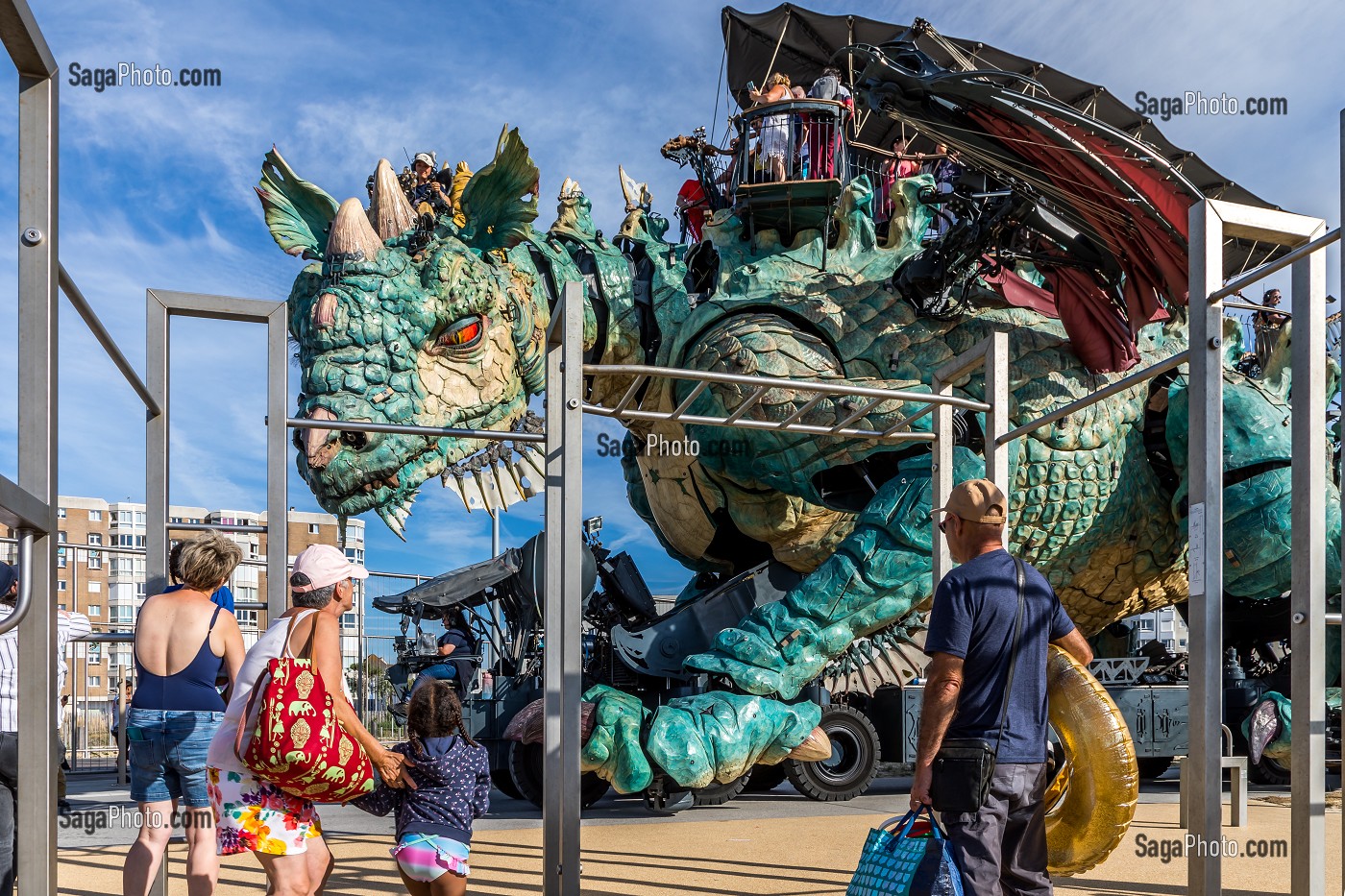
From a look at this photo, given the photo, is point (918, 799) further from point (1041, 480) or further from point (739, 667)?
point (1041, 480)

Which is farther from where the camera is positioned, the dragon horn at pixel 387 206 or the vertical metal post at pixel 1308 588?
the dragon horn at pixel 387 206

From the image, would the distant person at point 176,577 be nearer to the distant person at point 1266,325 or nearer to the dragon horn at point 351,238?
the dragon horn at point 351,238

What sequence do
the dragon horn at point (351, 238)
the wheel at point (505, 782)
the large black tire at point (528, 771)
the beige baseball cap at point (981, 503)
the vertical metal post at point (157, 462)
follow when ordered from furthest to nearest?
the wheel at point (505, 782)
the large black tire at point (528, 771)
the dragon horn at point (351, 238)
the vertical metal post at point (157, 462)
the beige baseball cap at point (981, 503)

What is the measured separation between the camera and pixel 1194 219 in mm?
3721

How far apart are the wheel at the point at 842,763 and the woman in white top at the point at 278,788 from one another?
6.06 meters

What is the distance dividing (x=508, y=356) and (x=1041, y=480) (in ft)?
12.9

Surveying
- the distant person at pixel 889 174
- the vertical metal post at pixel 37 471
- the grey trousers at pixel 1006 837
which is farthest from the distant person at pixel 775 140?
the vertical metal post at pixel 37 471

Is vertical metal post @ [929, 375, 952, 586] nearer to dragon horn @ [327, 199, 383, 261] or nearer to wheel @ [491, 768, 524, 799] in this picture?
dragon horn @ [327, 199, 383, 261]

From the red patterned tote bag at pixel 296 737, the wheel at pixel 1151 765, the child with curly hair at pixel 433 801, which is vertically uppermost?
the red patterned tote bag at pixel 296 737

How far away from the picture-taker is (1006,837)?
340cm

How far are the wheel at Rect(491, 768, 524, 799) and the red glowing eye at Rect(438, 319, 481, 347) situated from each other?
3.31m

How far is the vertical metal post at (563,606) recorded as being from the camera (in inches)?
163

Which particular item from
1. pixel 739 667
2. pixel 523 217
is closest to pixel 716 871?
pixel 739 667

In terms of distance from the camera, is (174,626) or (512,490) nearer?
(174,626)
